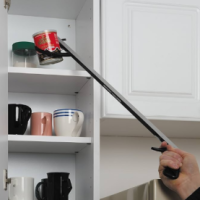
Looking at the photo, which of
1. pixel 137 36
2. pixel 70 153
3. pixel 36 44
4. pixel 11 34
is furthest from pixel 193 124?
pixel 11 34

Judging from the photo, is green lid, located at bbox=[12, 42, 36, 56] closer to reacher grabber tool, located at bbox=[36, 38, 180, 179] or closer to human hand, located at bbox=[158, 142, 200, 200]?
reacher grabber tool, located at bbox=[36, 38, 180, 179]

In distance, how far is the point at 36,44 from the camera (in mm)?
1405

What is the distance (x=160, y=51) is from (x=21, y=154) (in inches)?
24.6

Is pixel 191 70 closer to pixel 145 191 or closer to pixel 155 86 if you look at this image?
pixel 155 86

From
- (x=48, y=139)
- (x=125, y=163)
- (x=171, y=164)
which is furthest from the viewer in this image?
(x=125, y=163)

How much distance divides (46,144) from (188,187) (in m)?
0.48

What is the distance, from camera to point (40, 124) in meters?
1.46

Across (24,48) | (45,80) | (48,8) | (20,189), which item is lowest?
(20,189)

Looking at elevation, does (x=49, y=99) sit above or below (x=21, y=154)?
above

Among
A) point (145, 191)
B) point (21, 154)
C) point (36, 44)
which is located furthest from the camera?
point (21, 154)

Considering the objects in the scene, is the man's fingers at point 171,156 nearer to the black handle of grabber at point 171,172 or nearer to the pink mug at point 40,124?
the black handle of grabber at point 171,172

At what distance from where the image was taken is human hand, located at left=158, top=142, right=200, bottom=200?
1.23m

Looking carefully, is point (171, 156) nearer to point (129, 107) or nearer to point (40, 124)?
point (129, 107)

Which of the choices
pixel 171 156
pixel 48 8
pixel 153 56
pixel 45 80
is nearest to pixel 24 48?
pixel 45 80
